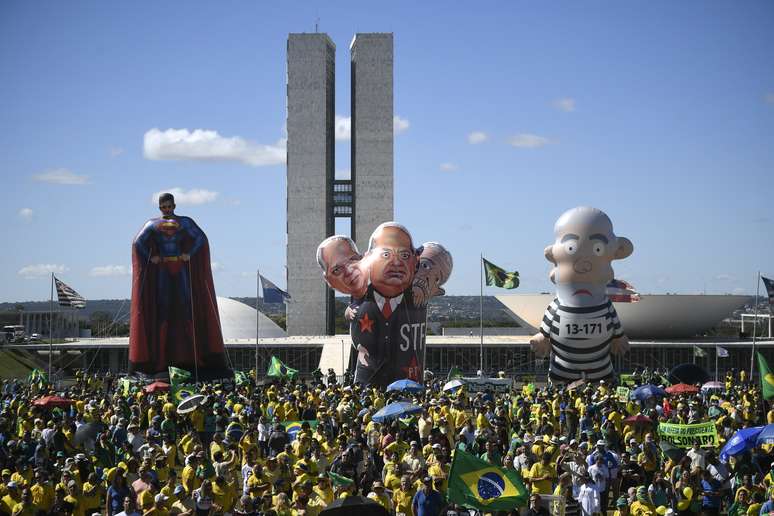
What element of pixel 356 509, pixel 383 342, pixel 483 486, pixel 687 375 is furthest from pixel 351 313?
pixel 356 509

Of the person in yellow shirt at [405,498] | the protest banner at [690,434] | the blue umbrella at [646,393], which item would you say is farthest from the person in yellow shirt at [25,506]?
the blue umbrella at [646,393]

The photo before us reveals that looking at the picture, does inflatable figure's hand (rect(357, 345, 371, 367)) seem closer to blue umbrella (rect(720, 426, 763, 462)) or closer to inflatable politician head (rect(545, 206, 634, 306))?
inflatable politician head (rect(545, 206, 634, 306))

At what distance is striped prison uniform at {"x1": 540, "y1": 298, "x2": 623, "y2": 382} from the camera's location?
90.8ft

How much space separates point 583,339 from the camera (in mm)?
27688

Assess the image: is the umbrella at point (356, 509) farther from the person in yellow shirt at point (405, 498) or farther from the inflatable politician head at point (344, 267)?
the inflatable politician head at point (344, 267)

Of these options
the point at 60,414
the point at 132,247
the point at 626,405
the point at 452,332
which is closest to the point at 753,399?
the point at 626,405

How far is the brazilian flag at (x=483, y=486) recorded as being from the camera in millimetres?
10742

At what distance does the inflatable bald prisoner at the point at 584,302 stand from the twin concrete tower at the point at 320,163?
3785cm

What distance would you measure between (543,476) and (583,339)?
16.0m

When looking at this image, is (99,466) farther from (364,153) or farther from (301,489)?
(364,153)

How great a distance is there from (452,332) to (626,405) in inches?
1789

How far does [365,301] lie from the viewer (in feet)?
87.3

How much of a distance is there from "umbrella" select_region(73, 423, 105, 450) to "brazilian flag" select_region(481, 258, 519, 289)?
2060cm

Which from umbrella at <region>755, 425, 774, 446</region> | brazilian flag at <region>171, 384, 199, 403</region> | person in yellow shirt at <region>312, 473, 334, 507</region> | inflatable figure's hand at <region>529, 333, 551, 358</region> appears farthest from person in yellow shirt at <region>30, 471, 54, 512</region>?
inflatable figure's hand at <region>529, 333, 551, 358</region>
